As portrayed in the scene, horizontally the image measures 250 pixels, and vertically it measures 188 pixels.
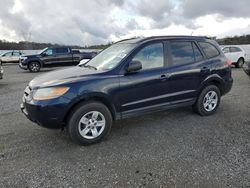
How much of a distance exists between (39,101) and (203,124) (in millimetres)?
3190

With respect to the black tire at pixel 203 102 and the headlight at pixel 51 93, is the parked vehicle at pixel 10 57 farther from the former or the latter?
the black tire at pixel 203 102

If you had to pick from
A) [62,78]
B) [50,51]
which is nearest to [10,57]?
[50,51]

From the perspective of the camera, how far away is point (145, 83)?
13.7 ft

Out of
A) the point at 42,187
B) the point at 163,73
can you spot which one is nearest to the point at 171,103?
the point at 163,73

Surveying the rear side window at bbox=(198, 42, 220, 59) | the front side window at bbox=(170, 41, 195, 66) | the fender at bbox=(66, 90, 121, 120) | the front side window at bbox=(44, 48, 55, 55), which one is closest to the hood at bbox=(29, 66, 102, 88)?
the fender at bbox=(66, 90, 121, 120)

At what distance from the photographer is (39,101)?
351 centimetres

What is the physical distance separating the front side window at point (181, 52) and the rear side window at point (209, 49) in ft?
1.25

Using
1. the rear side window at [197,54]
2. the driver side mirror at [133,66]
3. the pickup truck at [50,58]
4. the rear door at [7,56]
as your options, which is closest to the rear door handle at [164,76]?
the driver side mirror at [133,66]

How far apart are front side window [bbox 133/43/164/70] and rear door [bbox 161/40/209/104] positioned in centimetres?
20

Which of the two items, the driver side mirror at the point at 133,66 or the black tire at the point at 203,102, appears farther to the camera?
the black tire at the point at 203,102

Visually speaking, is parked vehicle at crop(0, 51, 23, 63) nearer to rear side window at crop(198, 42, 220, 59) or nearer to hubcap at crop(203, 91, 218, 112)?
rear side window at crop(198, 42, 220, 59)

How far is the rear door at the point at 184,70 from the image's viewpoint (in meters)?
4.54

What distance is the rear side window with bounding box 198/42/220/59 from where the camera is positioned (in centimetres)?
511

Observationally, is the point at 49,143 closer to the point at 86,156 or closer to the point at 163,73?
the point at 86,156
